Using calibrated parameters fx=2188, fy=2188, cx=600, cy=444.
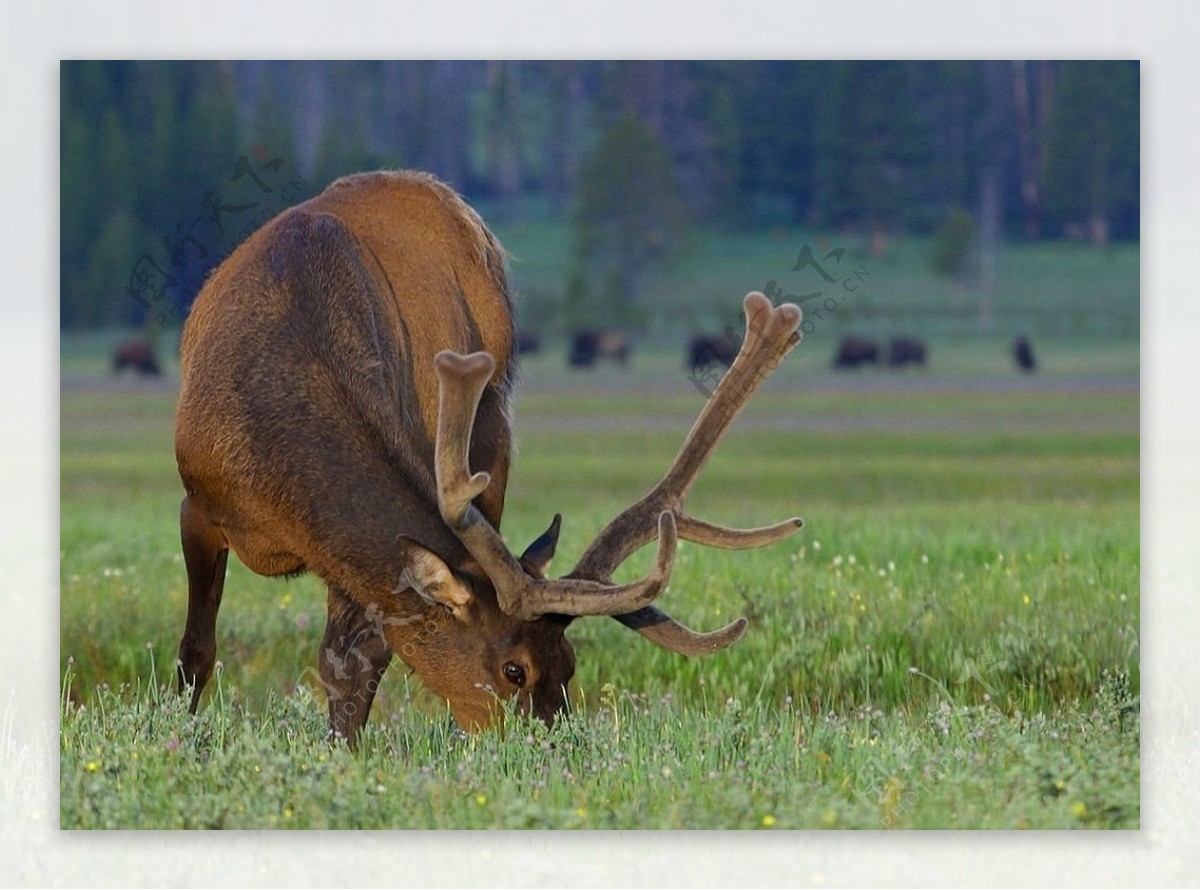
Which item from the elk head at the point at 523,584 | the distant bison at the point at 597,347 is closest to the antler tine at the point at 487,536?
the elk head at the point at 523,584

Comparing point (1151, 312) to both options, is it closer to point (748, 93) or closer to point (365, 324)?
point (748, 93)

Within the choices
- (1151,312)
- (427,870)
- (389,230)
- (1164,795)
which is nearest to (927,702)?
(1164,795)

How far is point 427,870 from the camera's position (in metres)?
6.52

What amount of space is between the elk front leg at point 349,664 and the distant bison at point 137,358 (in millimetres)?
2070

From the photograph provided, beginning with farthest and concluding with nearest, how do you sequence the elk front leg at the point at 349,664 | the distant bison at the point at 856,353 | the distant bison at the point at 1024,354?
the distant bison at the point at 856,353 < the distant bison at the point at 1024,354 < the elk front leg at the point at 349,664

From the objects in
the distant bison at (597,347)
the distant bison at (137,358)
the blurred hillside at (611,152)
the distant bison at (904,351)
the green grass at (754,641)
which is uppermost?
the blurred hillside at (611,152)

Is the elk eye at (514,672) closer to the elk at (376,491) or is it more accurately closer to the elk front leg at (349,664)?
the elk at (376,491)

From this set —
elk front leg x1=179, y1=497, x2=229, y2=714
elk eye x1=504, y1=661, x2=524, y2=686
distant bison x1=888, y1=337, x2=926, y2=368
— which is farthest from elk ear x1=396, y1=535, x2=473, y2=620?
distant bison x1=888, y1=337, x2=926, y2=368

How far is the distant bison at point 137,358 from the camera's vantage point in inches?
340

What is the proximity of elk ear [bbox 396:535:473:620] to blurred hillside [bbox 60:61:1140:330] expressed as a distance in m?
1.74

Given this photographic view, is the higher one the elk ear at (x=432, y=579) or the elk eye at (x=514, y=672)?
the elk ear at (x=432, y=579)

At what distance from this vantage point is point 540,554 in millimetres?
6598

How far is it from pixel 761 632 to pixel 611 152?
7.52ft

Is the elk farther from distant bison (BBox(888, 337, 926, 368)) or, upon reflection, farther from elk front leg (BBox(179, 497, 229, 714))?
distant bison (BBox(888, 337, 926, 368))
